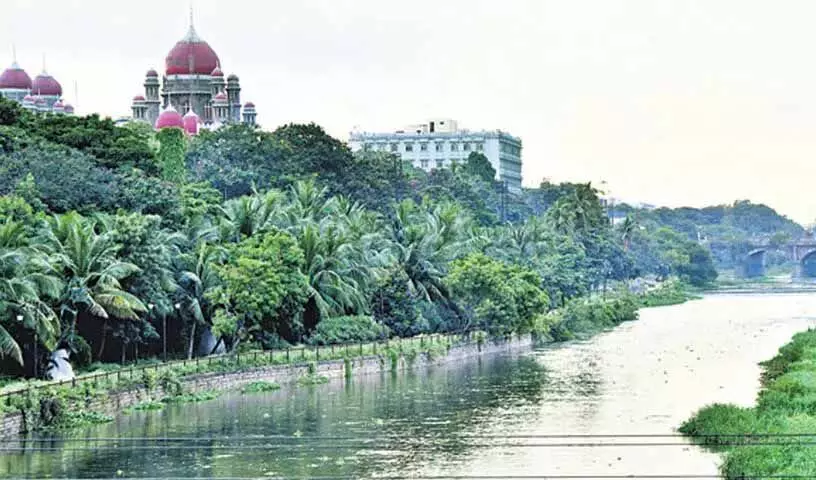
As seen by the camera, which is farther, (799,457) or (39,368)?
(39,368)

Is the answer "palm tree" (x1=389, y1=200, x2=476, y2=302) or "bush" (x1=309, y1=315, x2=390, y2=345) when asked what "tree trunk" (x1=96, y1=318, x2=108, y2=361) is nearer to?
"bush" (x1=309, y1=315, x2=390, y2=345)

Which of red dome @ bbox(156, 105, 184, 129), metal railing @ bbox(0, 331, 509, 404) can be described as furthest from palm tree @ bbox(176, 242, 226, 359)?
red dome @ bbox(156, 105, 184, 129)

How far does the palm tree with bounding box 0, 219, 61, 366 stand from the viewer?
168ft

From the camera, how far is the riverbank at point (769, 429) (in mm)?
40156

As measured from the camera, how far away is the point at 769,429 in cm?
4597

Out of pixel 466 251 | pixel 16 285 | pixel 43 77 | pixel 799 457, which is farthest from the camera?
pixel 43 77

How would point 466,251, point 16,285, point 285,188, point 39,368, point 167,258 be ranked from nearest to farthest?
point 16,285 → point 39,368 → point 167,258 → point 466,251 → point 285,188

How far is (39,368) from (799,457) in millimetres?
26889

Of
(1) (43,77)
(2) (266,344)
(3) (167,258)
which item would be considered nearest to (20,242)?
(3) (167,258)

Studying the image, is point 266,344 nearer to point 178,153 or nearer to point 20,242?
point 20,242

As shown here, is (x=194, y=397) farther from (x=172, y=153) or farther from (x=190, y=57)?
(x=190, y=57)

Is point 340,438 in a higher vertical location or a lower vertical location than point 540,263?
lower

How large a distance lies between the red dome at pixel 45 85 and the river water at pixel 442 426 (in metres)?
76.5

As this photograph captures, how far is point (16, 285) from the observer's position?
2028 inches
